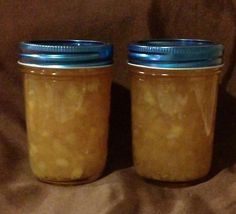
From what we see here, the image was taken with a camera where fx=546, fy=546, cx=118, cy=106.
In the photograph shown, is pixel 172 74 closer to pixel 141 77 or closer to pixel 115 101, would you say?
pixel 141 77

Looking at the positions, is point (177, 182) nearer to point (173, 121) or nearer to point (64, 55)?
point (173, 121)

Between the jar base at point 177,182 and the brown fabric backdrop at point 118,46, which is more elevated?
the brown fabric backdrop at point 118,46

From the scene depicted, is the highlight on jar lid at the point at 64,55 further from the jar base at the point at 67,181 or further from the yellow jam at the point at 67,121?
the jar base at the point at 67,181

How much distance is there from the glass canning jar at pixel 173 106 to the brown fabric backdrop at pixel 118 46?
0.11ft

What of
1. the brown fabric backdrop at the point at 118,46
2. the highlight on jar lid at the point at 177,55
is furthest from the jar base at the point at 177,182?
the highlight on jar lid at the point at 177,55

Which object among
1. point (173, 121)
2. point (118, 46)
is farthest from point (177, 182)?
point (118, 46)

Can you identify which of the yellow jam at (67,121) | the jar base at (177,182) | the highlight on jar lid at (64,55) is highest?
the highlight on jar lid at (64,55)

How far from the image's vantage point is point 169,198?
2.37 ft

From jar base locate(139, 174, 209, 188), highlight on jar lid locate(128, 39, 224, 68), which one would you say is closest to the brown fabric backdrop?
jar base locate(139, 174, 209, 188)

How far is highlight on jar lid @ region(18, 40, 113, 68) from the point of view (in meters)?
0.69

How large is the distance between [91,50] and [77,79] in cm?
4

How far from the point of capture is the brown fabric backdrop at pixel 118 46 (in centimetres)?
76

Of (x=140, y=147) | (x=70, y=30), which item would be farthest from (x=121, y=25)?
(x=140, y=147)

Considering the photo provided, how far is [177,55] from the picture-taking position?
69cm
